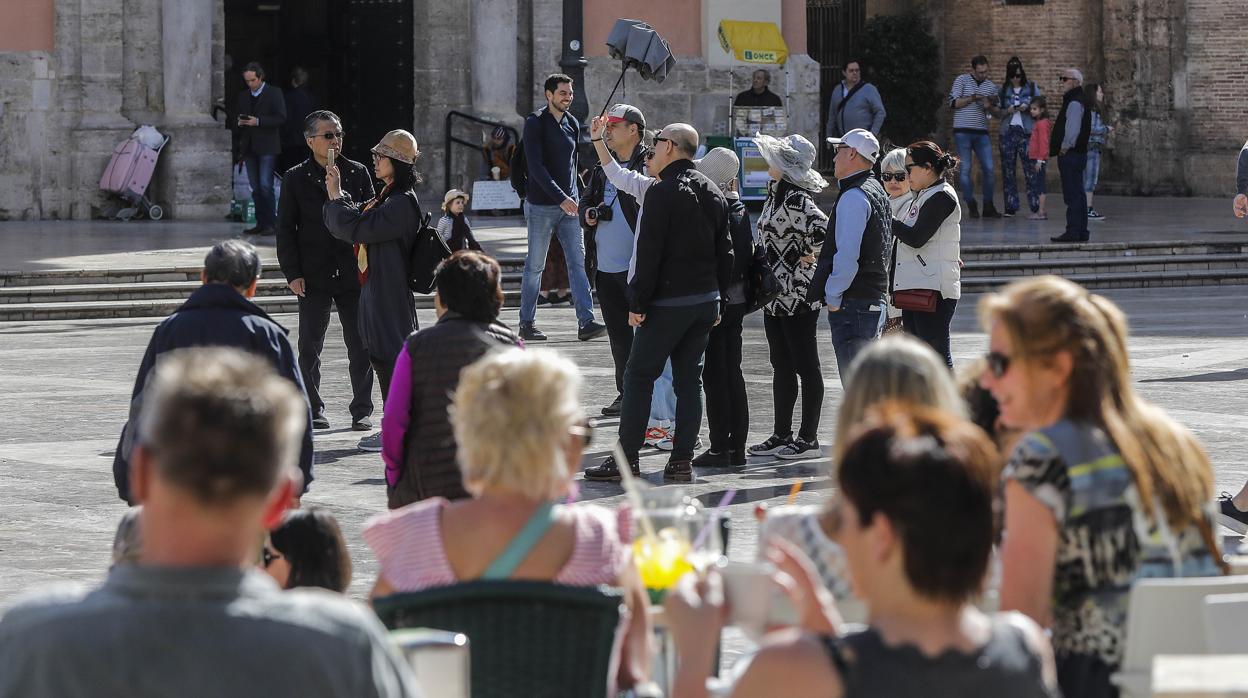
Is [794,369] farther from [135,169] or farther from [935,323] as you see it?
[135,169]

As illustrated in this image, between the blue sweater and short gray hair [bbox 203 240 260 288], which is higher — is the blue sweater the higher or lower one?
the higher one

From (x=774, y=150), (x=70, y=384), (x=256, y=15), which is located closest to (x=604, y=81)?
(x=256, y=15)

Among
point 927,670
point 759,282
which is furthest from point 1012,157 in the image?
point 927,670

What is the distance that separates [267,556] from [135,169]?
18468 millimetres

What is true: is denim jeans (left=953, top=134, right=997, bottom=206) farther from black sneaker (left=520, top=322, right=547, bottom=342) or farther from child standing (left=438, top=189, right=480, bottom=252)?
child standing (left=438, top=189, right=480, bottom=252)

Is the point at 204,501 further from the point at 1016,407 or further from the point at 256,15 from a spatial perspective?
the point at 256,15

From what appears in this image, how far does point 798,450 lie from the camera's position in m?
9.93

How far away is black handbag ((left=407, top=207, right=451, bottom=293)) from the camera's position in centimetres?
988

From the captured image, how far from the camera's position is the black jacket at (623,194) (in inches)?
393

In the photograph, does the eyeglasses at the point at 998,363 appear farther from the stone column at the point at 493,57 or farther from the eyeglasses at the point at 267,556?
the stone column at the point at 493,57

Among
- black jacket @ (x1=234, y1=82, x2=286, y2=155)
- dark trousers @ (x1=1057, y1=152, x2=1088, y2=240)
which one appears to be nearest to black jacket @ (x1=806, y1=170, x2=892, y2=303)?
dark trousers @ (x1=1057, y1=152, x2=1088, y2=240)

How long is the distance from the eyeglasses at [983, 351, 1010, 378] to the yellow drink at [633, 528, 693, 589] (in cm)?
73

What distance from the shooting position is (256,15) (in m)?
26.6

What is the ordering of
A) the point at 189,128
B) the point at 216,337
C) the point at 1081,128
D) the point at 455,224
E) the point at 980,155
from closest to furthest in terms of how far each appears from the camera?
the point at 216,337 → the point at 455,224 → the point at 1081,128 → the point at 189,128 → the point at 980,155
